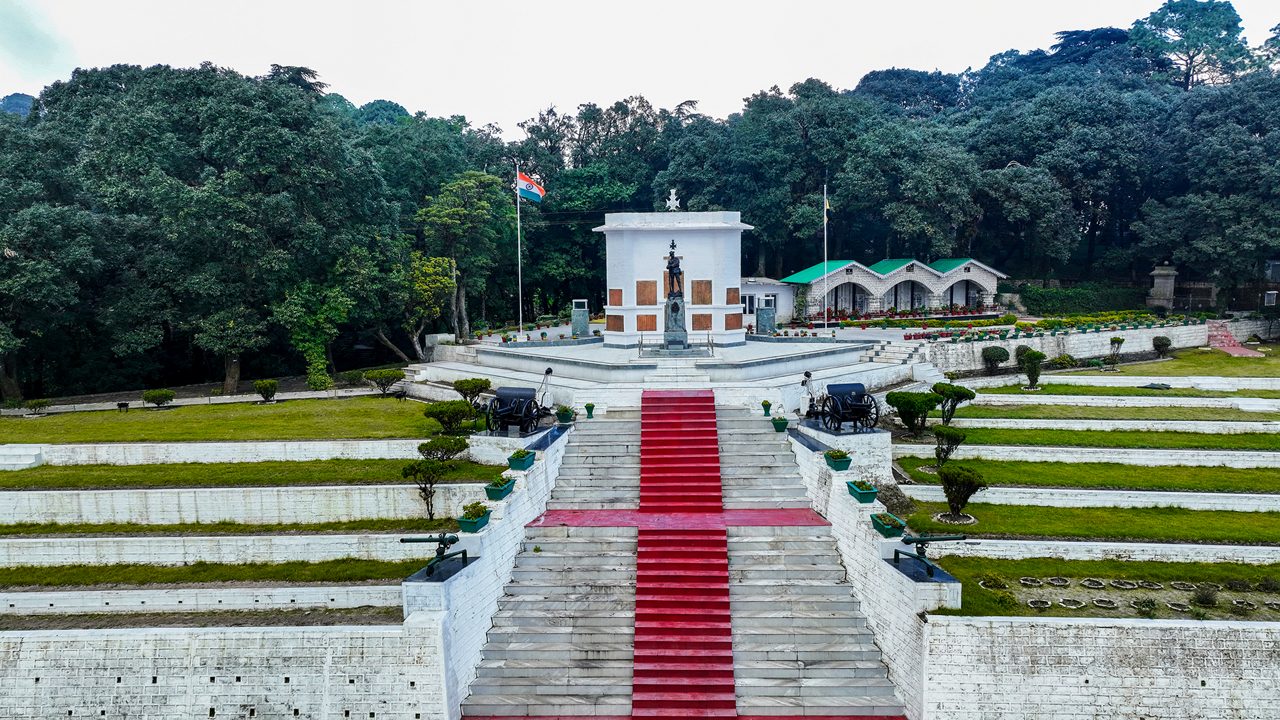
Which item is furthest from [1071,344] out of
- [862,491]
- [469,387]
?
[469,387]

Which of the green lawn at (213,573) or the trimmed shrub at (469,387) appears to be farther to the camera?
the trimmed shrub at (469,387)

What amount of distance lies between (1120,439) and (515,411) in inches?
650

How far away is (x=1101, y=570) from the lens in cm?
1414

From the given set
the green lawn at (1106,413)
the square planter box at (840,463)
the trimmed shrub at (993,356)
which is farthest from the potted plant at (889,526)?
the trimmed shrub at (993,356)

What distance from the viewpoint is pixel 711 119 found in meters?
51.7

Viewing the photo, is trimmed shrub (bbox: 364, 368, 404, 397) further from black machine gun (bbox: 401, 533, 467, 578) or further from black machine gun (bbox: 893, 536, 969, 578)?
black machine gun (bbox: 893, 536, 969, 578)

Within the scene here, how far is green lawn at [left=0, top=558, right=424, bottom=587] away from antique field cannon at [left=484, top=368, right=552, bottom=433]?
12.8 ft

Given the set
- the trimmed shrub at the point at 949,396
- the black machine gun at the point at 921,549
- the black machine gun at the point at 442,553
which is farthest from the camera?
the trimmed shrub at the point at 949,396

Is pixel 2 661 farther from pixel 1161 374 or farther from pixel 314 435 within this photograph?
pixel 1161 374

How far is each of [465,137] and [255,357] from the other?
20.4 m

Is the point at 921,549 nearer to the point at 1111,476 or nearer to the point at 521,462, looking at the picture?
the point at 521,462

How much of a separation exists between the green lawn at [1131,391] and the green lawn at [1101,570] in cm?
1176

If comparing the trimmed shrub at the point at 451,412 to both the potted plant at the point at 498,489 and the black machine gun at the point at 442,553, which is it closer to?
the potted plant at the point at 498,489

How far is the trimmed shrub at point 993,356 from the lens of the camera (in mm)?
28688
